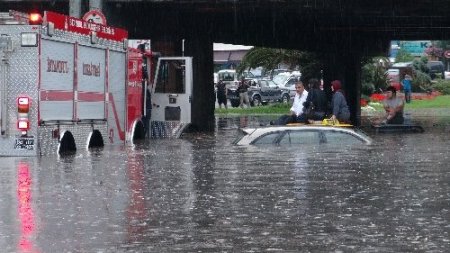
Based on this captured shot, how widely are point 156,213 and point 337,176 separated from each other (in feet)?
16.7

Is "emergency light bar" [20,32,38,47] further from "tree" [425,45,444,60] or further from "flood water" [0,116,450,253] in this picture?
"tree" [425,45,444,60]

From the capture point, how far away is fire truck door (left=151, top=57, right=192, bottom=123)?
2947 cm

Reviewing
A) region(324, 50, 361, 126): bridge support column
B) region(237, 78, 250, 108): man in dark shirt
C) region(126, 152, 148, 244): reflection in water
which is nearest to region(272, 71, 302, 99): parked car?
region(237, 78, 250, 108): man in dark shirt

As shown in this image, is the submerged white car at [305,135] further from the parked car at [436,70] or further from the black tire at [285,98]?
the parked car at [436,70]

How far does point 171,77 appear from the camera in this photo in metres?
29.8

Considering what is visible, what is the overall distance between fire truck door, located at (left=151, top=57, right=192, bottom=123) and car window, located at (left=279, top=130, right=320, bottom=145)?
6.79 metres

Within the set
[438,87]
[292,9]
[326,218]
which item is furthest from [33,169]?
[438,87]

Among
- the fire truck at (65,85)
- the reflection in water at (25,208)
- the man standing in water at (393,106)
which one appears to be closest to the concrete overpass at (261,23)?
the man standing in water at (393,106)

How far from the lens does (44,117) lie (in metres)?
21.4

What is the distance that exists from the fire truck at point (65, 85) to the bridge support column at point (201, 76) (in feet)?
36.9

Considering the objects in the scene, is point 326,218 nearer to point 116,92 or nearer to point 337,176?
point 337,176

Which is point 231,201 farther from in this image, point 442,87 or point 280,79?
point 442,87

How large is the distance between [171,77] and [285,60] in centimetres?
3550

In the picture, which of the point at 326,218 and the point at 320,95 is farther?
the point at 320,95
